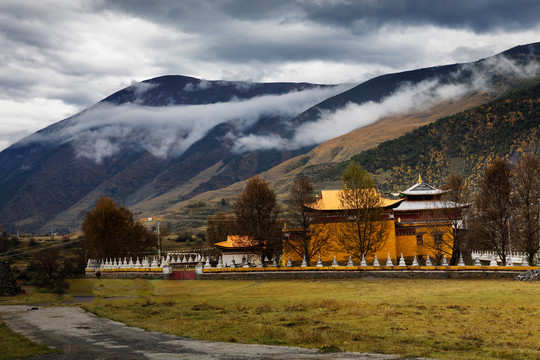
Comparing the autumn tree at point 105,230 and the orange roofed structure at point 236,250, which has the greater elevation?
the autumn tree at point 105,230

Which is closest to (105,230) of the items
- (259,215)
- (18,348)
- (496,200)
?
(259,215)

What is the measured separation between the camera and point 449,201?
185 feet

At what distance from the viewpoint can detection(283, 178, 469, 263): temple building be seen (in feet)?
181

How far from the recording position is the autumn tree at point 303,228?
2185 inches

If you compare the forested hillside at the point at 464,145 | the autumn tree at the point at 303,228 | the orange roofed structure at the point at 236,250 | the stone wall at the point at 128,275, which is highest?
the forested hillside at the point at 464,145

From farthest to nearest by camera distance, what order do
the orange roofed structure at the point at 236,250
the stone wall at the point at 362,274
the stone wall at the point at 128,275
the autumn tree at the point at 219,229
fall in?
the autumn tree at the point at 219,229
the orange roofed structure at the point at 236,250
the stone wall at the point at 128,275
the stone wall at the point at 362,274

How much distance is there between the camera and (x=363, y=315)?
25.9 meters

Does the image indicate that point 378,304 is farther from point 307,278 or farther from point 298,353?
point 307,278

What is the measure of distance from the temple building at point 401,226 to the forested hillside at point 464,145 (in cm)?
8385

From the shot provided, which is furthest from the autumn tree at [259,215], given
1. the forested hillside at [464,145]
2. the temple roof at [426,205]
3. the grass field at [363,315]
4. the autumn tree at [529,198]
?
the forested hillside at [464,145]

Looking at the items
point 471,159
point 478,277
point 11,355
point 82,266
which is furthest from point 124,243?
point 471,159

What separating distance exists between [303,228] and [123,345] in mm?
35856

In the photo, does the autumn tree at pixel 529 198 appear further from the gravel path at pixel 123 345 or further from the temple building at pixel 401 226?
the gravel path at pixel 123 345

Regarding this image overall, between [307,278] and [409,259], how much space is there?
1232 cm
